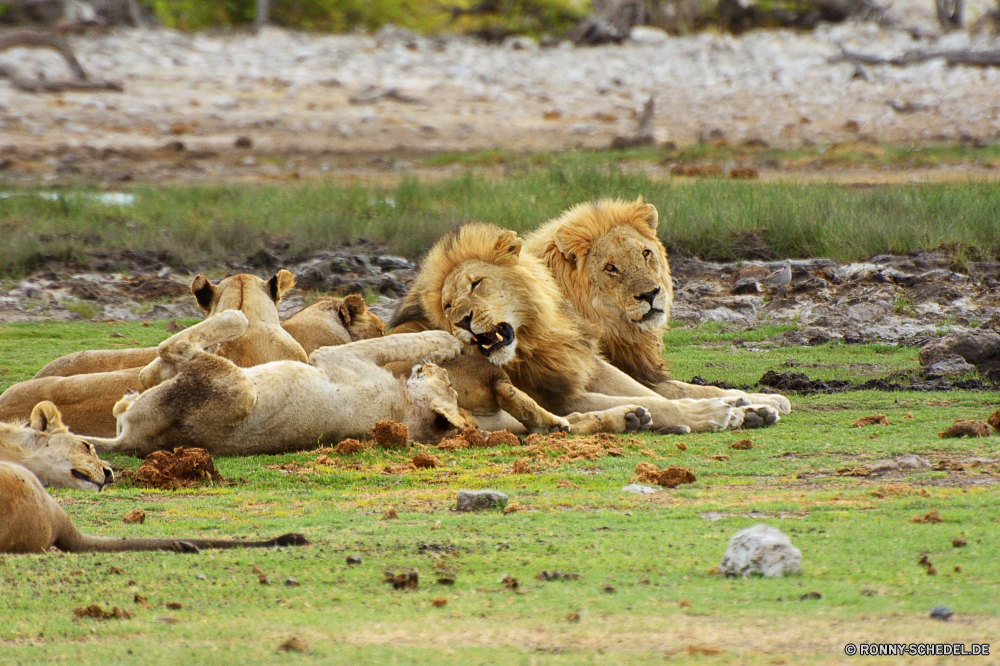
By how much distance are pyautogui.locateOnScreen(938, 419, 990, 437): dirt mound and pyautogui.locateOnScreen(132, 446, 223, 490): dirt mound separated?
3.70 meters

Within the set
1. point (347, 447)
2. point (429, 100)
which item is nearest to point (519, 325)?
point (347, 447)

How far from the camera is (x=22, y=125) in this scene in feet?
72.1

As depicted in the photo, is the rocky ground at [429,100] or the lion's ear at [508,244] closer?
the lion's ear at [508,244]

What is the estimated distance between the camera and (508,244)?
7.22 meters

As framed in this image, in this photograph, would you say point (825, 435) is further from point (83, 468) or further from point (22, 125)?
point (22, 125)

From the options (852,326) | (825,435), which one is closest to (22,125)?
(852,326)

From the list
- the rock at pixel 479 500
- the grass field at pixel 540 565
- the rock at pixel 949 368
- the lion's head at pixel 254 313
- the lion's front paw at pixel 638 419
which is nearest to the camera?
the grass field at pixel 540 565

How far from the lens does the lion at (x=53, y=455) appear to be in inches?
227

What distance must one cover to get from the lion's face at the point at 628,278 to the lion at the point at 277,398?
4.14 feet

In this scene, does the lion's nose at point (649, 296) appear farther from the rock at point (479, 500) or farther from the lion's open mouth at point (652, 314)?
the rock at point (479, 500)

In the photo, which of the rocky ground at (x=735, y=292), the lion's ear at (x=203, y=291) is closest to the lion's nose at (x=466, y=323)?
the lion's ear at (x=203, y=291)

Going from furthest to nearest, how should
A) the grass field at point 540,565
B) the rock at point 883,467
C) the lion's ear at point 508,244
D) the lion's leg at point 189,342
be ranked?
the lion's ear at point 508,244 → the lion's leg at point 189,342 → the rock at point 883,467 → the grass field at point 540,565

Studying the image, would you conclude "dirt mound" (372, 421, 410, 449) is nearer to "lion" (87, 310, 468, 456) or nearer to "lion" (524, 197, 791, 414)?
"lion" (87, 310, 468, 456)

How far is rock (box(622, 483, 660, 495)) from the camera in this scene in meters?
5.42
